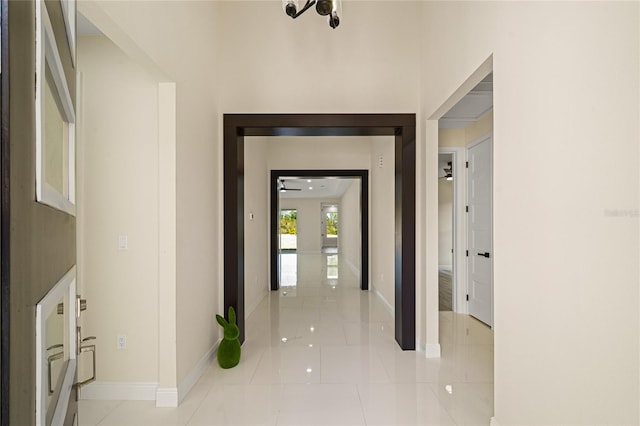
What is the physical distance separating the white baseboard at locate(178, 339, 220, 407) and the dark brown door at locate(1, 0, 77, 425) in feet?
6.85

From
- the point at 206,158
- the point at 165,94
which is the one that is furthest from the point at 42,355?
the point at 206,158

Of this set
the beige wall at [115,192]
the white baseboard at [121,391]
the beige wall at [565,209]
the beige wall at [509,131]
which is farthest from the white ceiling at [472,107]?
the white baseboard at [121,391]

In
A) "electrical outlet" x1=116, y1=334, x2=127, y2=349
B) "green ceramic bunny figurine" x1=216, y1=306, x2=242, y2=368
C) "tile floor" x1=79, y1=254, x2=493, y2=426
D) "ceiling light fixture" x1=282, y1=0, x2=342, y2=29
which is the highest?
"ceiling light fixture" x1=282, y1=0, x2=342, y2=29

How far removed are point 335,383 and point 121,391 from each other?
1.62 metres

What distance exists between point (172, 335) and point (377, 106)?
2.71 metres

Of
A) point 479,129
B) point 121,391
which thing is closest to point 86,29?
point 121,391

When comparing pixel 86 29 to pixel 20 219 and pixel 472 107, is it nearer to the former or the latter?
pixel 20 219

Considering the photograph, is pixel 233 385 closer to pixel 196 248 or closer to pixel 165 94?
pixel 196 248

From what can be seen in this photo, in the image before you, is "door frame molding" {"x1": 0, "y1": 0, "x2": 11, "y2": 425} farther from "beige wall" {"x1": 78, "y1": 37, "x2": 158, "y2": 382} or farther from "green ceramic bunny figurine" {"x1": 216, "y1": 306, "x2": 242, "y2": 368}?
"green ceramic bunny figurine" {"x1": 216, "y1": 306, "x2": 242, "y2": 368}

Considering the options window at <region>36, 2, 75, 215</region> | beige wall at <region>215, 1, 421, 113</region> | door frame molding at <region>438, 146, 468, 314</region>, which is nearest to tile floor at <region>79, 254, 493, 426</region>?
door frame molding at <region>438, 146, 468, 314</region>

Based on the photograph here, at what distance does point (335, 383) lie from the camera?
258 centimetres

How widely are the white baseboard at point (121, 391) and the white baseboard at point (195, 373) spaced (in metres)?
0.17

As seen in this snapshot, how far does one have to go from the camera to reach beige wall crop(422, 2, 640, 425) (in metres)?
1.10

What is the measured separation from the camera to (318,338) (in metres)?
3.57
